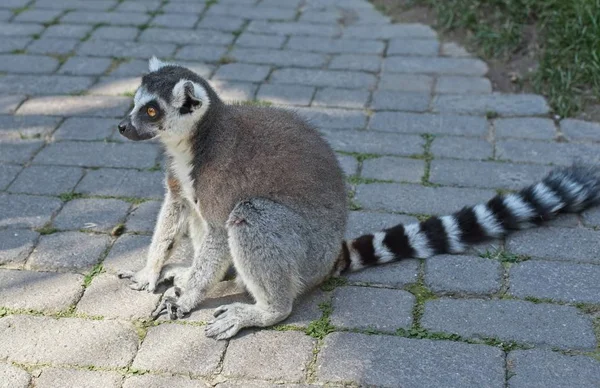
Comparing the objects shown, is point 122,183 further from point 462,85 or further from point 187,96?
point 462,85

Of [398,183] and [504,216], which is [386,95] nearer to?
[398,183]

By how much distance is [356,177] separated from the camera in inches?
231

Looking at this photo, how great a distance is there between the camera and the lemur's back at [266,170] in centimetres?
453

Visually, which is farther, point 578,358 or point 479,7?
point 479,7

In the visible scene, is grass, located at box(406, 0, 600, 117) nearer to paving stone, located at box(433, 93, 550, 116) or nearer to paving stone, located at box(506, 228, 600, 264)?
paving stone, located at box(433, 93, 550, 116)

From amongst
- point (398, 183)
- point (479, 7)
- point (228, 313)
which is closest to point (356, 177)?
point (398, 183)

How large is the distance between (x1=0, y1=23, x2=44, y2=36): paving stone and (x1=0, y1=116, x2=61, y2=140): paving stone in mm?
1760

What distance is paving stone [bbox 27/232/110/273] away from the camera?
4.95m

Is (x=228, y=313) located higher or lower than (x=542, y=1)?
higher

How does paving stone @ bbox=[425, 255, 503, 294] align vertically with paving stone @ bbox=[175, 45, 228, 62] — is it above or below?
above

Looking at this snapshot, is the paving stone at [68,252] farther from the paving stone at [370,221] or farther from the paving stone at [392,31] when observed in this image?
the paving stone at [392,31]

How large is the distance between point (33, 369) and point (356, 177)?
103 inches

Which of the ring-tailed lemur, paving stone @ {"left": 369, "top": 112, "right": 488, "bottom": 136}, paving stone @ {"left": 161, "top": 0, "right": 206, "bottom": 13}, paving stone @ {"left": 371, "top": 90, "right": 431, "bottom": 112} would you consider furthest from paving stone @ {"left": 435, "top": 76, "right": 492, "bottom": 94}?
paving stone @ {"left": 161, "top": 0, "right": 206, "bottom": 13}

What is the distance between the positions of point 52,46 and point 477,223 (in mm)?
4712
